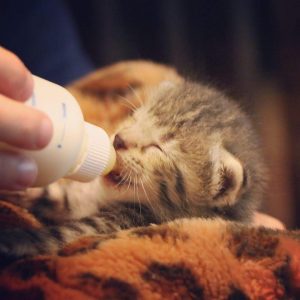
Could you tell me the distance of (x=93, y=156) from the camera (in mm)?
727

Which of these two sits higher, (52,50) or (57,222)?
(52,50)

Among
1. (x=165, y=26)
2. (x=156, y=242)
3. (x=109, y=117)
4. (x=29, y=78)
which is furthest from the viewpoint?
(x=165, y=26)

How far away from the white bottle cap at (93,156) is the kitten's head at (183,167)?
0.24 meters

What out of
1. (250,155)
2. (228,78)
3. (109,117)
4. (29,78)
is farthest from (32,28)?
(29,78)

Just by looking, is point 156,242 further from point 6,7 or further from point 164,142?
point 6,7

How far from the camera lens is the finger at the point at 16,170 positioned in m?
0.59

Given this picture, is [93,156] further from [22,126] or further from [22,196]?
[22,196]

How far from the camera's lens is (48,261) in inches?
26.5

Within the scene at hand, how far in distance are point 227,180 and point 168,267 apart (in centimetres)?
36

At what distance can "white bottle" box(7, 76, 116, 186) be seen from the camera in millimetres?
645

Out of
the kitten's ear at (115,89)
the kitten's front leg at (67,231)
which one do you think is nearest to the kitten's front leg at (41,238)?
the kitten's front leg at (67,231)

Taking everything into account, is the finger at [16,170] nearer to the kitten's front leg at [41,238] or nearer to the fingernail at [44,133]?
the fingernail at [44,133]

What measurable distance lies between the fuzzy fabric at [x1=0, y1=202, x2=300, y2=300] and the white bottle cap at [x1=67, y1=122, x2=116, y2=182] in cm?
10

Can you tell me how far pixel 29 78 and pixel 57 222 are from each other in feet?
1.53
